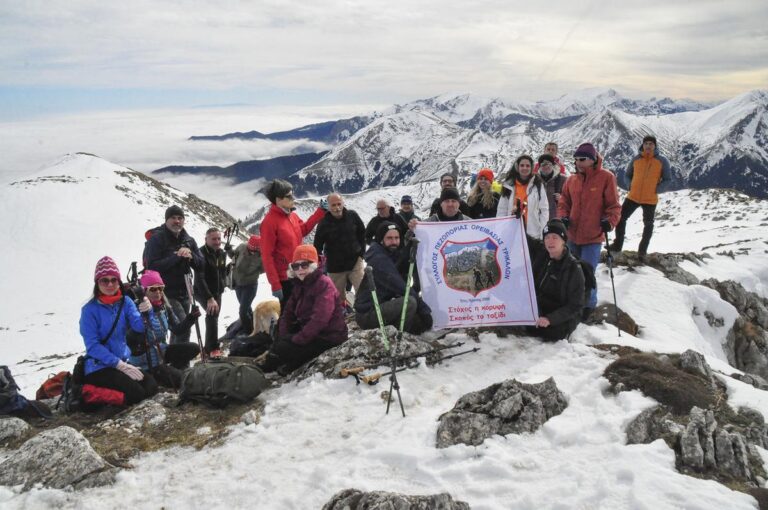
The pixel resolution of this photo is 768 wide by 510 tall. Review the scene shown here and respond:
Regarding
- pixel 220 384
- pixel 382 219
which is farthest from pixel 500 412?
pixel 382 219

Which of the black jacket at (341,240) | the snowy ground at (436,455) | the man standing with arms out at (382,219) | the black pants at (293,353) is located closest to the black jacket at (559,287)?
the snowy ground at (436,455)

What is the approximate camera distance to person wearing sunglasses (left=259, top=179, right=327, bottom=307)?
10531mm

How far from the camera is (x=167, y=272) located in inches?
432

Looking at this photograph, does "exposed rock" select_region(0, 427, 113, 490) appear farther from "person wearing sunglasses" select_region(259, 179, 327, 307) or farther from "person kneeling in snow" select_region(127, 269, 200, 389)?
"person wearing sunglasses" select_region(259, 179, 327, 307)

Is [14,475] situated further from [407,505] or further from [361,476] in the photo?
[407,505]

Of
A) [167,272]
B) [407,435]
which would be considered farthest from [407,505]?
[167,272]

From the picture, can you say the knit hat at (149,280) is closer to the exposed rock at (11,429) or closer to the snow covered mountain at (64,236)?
the exposed rock at (11,429)

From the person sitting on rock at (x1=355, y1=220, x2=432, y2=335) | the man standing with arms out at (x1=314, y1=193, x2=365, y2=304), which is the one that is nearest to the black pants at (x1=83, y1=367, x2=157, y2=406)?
the person sitting on rock at (x1=355, y1=220, x2=432, y2=335)

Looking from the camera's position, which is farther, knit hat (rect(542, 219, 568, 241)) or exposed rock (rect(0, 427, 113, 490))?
knit hat (rect(542, 219, 568, 241))

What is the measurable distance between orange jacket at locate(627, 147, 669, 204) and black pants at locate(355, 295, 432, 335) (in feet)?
31.4

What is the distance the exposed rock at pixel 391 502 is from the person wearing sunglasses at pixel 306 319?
4.16m

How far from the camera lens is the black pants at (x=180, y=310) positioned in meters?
11.2

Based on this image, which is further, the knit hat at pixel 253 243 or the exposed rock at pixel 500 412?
the knit hat at pixel 253 243

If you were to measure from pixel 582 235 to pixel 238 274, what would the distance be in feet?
29.7
